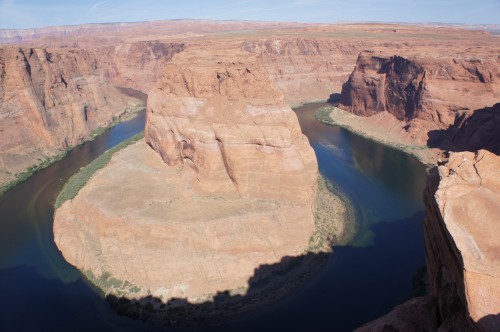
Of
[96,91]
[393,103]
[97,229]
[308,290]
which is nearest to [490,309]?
[308,290]

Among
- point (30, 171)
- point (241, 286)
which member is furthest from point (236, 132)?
point (30, 171)

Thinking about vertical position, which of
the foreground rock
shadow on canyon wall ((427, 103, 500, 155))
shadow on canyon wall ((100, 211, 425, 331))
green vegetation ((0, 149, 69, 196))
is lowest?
shadow on canyon wall ((100, 211, 425, 331))

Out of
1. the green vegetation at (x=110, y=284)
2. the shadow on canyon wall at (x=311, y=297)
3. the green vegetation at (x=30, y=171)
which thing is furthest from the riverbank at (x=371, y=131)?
the green vegetation at (x=30, y=171)

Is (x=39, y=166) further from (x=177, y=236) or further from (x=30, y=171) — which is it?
(x=177, y=236)

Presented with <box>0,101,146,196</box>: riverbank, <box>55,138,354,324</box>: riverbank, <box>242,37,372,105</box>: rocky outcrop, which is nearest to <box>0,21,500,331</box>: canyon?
<box>55,138,354,324</box>: riverbank

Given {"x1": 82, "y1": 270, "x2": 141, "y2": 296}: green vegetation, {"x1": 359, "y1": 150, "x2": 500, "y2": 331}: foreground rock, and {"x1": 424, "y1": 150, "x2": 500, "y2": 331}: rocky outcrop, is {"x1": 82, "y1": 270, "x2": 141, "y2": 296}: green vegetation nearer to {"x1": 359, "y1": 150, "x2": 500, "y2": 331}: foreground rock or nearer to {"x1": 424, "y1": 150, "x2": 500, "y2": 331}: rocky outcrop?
{"x1": 359, "y1": 150, "x2": 500, "y2": 331}: foreground rock

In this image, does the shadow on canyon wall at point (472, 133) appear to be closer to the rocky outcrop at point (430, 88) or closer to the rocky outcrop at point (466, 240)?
the rocky outcrop at point (430, 88)

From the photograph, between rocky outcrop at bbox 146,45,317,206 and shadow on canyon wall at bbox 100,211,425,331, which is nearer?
shadow on canyon wall at bbox 100,211,425,331

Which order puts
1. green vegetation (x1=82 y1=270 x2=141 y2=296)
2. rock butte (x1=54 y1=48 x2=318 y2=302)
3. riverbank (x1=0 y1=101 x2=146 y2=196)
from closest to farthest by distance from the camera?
green vegetation (x1=82 y1=270 x2=141 y2=296) → rock butte (x1=54 y1=48 x2=318 y2=302) → riverbank (x1=0 y1=101 x2=146 y2=196)
